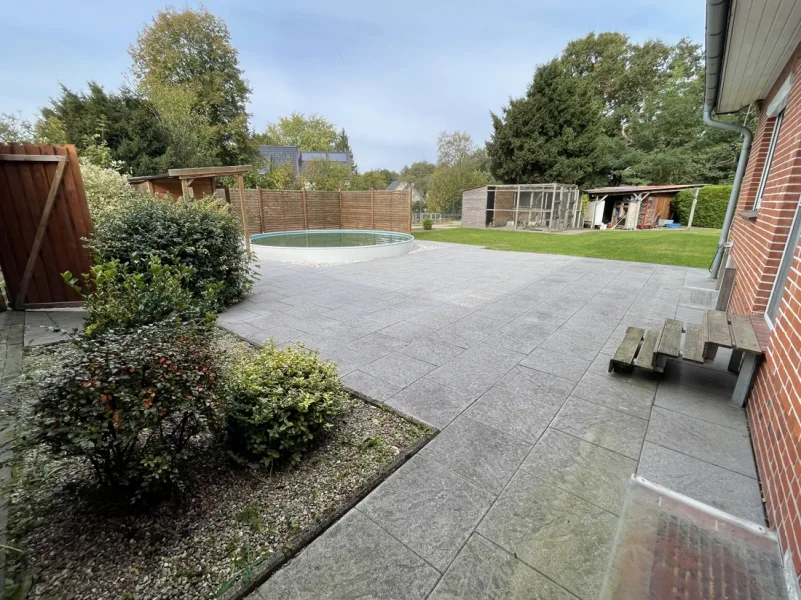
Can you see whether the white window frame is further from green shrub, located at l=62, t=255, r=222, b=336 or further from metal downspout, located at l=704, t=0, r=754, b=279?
green shrub, located at l=62, t=255, r=222, b=336

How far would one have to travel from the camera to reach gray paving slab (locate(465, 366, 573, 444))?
2436 mm

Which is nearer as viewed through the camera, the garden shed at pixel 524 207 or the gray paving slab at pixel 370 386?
the gray paving slab at pixel 370 386

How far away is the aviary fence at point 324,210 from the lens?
1390 centimetres

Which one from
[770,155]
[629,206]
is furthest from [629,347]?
[629,206]

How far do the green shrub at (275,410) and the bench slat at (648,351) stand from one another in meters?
2.52

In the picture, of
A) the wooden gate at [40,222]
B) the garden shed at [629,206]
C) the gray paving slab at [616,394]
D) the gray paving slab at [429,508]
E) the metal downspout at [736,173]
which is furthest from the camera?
the garden shed at [629,206]

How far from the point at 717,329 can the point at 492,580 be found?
275cm

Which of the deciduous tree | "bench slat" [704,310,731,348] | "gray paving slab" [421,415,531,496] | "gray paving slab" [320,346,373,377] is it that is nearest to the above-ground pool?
"gray paving slab" [320,346,373,377]

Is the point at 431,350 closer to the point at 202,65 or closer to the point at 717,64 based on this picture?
the point at 717,64

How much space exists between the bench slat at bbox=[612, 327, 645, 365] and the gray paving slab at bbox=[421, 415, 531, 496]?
4.70 feet

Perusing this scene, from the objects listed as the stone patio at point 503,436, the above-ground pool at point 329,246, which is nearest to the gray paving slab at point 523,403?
the stone patio at point 503,436

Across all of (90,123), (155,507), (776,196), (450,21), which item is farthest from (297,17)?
(155,507)

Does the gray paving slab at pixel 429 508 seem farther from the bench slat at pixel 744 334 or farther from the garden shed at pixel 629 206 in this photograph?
the garden shed at pixel 629 206

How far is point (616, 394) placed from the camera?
286cm
